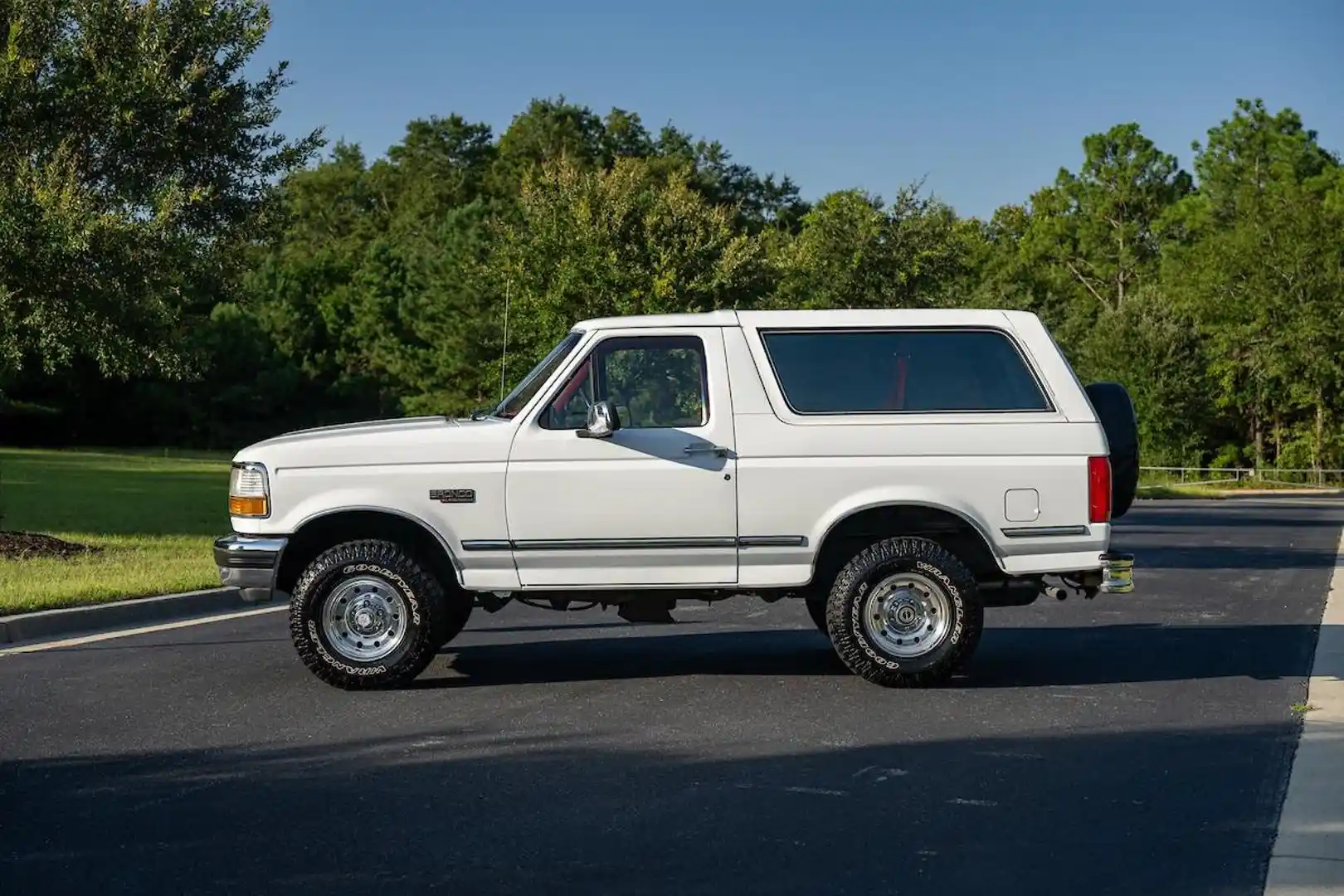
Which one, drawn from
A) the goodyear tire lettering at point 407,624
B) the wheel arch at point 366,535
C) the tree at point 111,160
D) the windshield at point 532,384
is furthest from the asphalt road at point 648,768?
the tree at point 111,160

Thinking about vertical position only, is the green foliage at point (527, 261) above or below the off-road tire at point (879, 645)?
above

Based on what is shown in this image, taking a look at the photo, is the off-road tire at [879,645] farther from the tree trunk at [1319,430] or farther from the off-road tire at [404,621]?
the tree trunk at [1319,430]

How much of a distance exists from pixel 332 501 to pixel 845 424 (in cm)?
299

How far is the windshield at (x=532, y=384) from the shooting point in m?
10.5

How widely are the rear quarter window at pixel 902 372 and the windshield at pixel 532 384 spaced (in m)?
1.18

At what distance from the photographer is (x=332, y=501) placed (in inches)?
405

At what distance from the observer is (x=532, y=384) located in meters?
10.5

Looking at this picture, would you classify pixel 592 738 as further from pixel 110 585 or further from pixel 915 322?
pixel 110 585

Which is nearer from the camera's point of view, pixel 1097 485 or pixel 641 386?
pixel 1097 485

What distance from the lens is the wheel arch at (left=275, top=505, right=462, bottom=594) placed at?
10320 millimetres

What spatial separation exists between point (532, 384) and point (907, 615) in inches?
101

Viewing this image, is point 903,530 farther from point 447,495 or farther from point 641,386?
point 447,495

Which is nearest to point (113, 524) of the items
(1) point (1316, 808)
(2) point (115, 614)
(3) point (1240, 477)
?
(2) point (115, 614)

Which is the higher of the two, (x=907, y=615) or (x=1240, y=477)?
(x=907, y=615)
